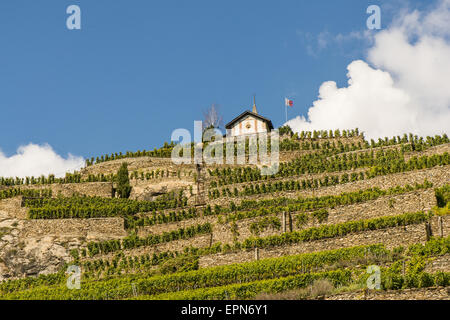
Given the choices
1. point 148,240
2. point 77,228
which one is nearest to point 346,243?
point 148,240

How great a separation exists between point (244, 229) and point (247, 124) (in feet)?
81.5

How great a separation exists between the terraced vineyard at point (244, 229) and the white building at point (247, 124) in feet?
26.5

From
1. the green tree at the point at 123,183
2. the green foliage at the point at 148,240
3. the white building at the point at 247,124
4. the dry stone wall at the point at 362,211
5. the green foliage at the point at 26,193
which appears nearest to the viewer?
the dry stone wall at the point at 362,211

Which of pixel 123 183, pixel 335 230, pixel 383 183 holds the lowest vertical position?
pixel 335 230

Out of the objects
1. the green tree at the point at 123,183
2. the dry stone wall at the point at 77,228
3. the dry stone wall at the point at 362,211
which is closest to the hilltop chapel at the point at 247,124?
the green tree at the point at 123,183

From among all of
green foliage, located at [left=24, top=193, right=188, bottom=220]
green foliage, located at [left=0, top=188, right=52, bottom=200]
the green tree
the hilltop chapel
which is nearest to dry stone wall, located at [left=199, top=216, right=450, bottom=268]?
green foliage, located at [left=24, top=193, right=188, bottom=220]

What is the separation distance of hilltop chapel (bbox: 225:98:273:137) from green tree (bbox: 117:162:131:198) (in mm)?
12863

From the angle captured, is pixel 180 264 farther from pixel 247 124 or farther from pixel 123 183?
pixel 247 124

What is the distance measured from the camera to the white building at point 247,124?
64.1m

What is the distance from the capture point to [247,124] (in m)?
64.3

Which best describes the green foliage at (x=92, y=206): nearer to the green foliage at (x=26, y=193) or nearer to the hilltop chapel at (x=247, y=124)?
the green foliage at (x=26, y=193)

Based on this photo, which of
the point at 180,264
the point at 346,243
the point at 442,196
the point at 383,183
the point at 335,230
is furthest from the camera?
the point at 383,183

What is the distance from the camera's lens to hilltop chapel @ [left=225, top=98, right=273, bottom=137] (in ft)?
210
